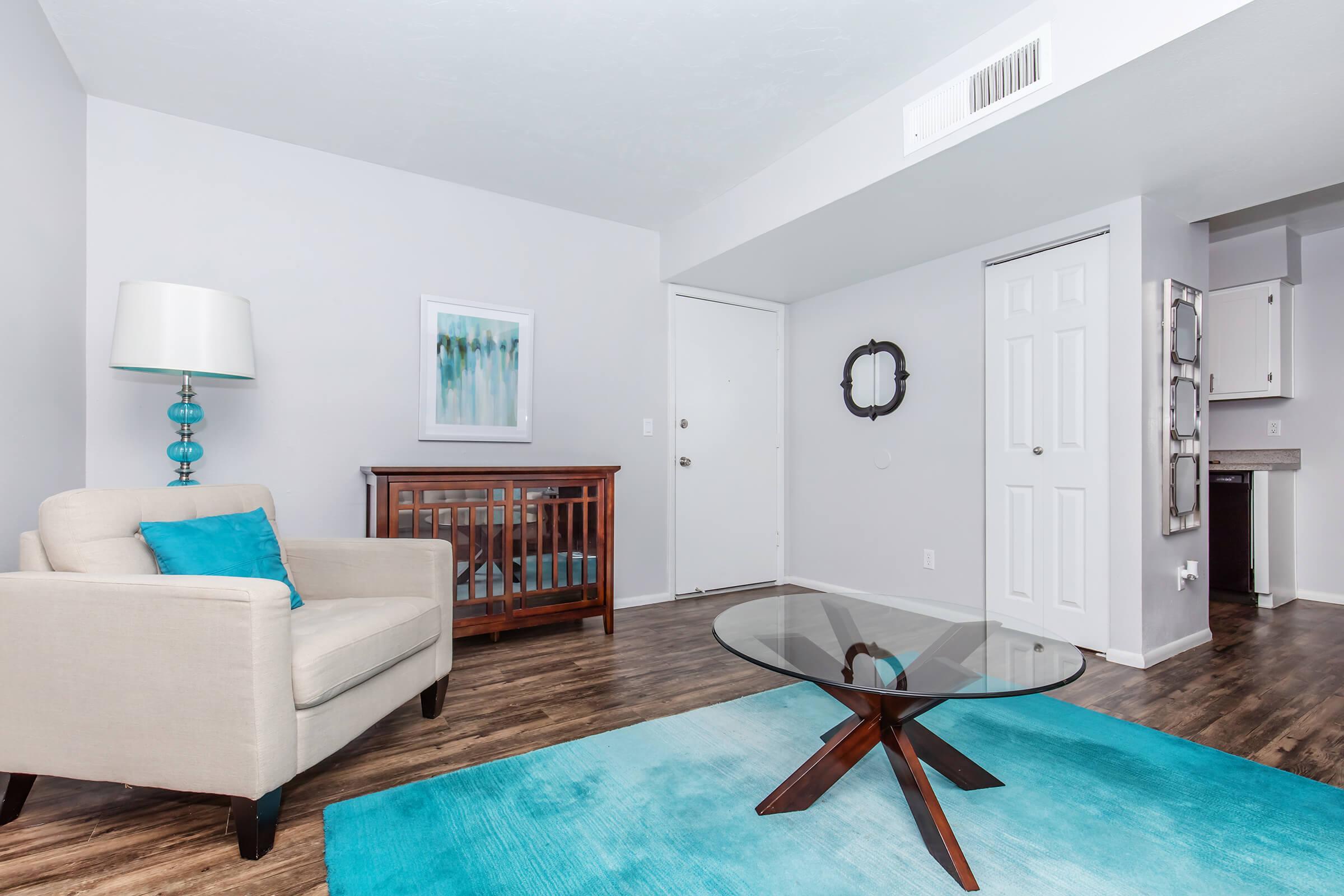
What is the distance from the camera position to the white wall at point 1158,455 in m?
2.74

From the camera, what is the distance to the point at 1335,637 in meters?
3.16

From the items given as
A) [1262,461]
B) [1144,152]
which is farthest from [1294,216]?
[1144,152]

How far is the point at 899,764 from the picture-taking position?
4.92 ft

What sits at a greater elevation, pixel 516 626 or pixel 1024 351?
pixel 1024 351

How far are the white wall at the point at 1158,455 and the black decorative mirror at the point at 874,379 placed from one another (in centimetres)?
123

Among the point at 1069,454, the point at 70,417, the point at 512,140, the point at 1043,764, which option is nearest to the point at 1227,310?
the point at 1069,454

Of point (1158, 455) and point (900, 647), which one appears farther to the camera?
point (1158, 455)

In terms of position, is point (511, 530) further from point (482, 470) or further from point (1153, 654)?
point (1153, 654)

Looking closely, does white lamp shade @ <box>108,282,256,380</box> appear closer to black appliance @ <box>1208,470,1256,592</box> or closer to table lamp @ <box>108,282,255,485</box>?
table lamp @ <box>108,282,255,485</box>

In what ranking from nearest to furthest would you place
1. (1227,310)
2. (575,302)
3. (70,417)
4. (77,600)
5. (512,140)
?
(77,600)
(70,417)
(512,140)
(575,302)
(1227,310)

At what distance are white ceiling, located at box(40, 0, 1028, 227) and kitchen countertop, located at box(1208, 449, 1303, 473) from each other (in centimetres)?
341

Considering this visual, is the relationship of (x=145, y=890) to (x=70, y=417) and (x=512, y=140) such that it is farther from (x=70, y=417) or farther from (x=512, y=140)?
(x=512, y=140)

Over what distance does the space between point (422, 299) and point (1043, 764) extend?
10.6 ft

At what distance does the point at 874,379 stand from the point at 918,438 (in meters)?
0.50
